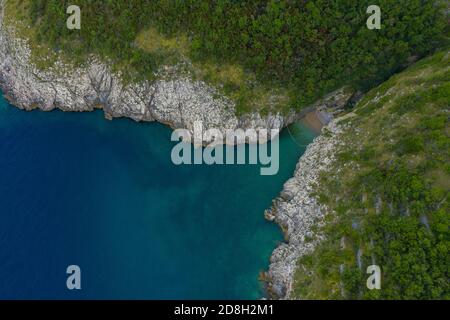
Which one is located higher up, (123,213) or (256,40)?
(256,40)

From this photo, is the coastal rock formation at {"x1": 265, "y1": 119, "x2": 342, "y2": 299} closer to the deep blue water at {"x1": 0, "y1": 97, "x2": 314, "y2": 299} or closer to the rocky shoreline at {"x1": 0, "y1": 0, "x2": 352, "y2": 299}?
the rocky shoreline at {"x1": 0, "y1": 0, "x2": 352, "y2": 299}

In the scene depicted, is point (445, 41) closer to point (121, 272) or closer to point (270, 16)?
point (270, 16)

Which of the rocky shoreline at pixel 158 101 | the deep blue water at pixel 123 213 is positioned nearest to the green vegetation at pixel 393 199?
the rocky shoreline at pixel 158 101

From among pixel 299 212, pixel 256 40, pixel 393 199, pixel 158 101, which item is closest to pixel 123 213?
pixel 158 101

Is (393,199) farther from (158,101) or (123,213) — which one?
(123,213)

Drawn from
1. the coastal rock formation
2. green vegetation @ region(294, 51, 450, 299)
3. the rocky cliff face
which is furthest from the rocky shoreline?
green vegetation @ region(294, 51, 450, 299)

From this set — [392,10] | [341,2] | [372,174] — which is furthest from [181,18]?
[372,174]

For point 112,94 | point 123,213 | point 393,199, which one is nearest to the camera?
point 393,199
